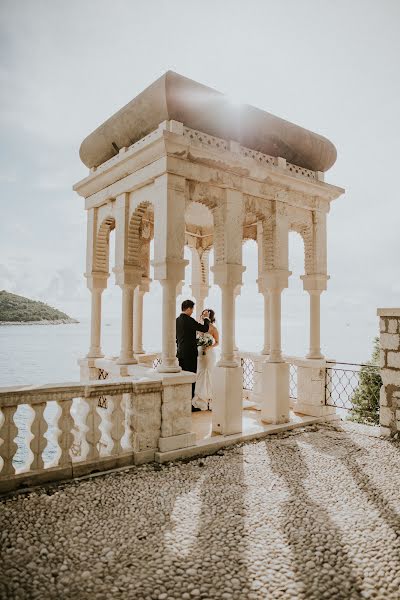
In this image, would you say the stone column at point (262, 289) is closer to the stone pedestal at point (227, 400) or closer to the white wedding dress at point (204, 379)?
the white wedding dress at point (204, 379)

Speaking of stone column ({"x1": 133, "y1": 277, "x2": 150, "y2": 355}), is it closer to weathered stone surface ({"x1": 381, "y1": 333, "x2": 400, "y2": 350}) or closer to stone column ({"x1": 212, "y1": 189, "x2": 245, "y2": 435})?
stone column ({"x1": 212, "y1": 189, "x2": 245, "y2": 435})

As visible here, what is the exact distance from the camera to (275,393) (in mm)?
6930

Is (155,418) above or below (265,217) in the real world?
below

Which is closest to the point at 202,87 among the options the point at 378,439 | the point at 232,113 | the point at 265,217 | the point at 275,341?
the point at 232,113

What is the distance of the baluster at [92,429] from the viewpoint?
482cm

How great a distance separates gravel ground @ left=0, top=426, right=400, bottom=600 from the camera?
270 centimetres

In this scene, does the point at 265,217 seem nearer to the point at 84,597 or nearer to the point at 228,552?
the point at 228,552

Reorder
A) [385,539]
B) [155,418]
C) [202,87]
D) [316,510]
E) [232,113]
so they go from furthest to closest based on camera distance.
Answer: [232,113]
[202,87]
[155,418]
[316,510]
[385,539]

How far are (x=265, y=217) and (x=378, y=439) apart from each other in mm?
4401

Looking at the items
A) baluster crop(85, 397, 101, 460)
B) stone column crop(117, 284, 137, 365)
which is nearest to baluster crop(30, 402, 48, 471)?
baluster crop(85, 397, 101, 460)

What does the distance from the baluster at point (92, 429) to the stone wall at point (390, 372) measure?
16.0ft

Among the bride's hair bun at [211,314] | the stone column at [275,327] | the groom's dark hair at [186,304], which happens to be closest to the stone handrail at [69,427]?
the groom's dark hair at [186,304]

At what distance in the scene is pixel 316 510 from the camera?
3895 millimetres

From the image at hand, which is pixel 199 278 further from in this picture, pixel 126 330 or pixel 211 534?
pixel 211 534
